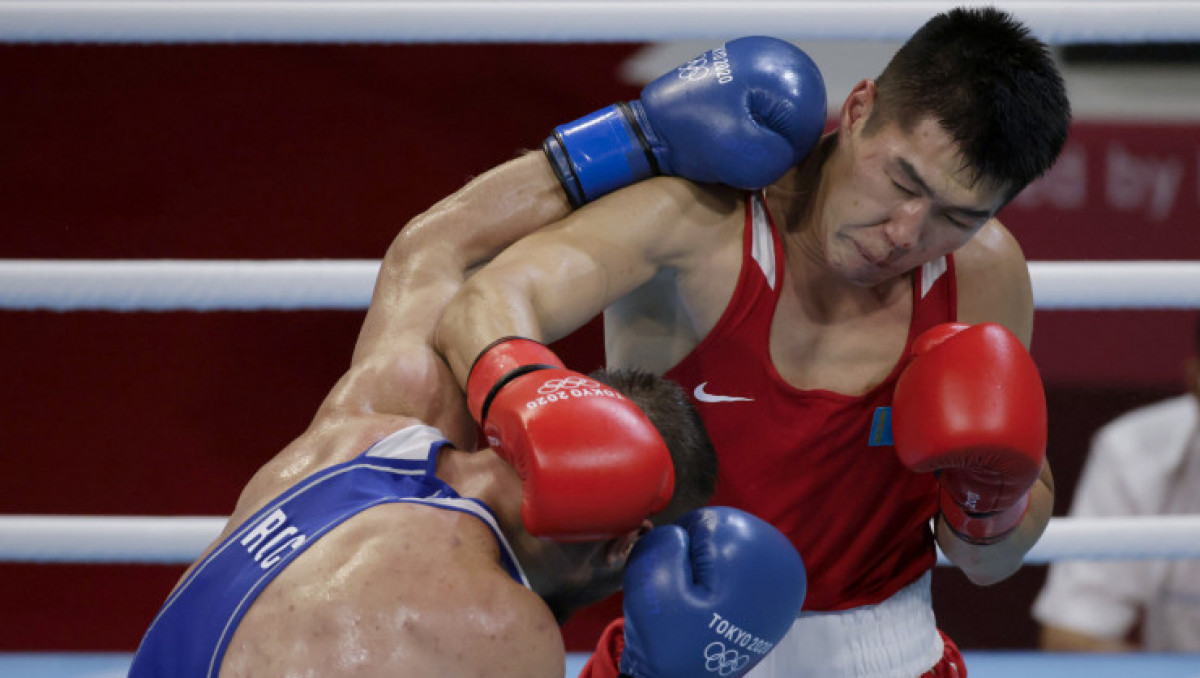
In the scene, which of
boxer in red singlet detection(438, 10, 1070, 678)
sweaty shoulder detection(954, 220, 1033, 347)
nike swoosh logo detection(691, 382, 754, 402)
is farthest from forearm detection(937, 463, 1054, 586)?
nike swoosh logo detection(691, 382, 754, 402)

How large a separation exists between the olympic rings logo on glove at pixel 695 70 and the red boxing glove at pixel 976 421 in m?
0.48

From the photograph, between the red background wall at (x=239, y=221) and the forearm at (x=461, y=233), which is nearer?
the forearm at (x=461, y=233)

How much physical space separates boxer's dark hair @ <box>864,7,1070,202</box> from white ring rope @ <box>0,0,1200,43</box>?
1.76 ft

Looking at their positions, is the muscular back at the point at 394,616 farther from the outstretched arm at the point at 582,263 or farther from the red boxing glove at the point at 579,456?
the outstretched arm at the point at 582,263

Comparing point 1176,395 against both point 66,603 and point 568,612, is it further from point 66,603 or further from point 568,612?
point 66,603

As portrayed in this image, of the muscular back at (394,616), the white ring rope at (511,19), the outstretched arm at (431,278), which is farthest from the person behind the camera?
the white ring rope at (511,19)

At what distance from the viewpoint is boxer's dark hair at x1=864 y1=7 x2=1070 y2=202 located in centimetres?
164

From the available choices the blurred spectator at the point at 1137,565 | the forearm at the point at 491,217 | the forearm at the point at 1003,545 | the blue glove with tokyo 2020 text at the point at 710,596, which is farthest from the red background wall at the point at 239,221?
the blue glove with tokyo 2020 text at the point at 710,596

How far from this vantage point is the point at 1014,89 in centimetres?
164

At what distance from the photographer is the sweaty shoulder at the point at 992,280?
1.89 metres

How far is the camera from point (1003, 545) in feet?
Answer: 6.08

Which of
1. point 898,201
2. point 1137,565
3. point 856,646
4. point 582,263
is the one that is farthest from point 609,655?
point 1137,565

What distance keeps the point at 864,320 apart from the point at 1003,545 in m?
0.38

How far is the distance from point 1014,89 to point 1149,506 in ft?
6.87
